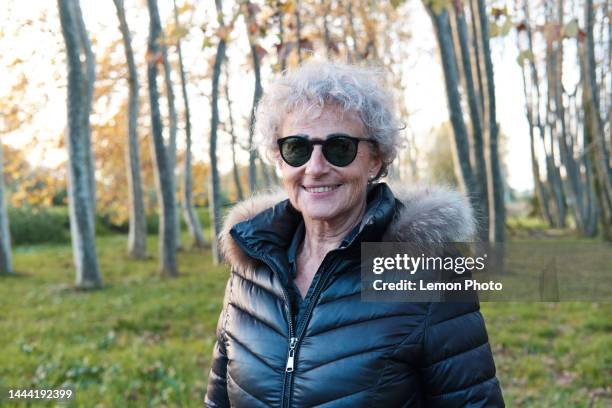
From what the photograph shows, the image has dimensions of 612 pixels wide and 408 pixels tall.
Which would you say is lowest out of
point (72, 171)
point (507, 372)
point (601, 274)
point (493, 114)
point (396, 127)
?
point (507, 372)

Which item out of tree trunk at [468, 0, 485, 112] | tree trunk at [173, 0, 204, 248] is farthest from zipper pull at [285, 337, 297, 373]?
tree trunk at [173, 0, 204, 248]

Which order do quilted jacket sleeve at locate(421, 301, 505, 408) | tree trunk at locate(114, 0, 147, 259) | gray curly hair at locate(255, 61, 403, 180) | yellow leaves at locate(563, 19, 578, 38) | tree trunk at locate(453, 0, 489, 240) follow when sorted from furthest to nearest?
tree trunk at locate(114, 0, 147, 259)
tree trunk at locate(453, 0, 489, 240)
yellow leaves at locate(563, 19, 578, 38)
gray curly hair at locate(255, 61, 403, 180)
quilted jacket sleeve at locate(421, 301, 505, 408)

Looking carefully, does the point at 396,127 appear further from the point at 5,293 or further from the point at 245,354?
the point at 5,293

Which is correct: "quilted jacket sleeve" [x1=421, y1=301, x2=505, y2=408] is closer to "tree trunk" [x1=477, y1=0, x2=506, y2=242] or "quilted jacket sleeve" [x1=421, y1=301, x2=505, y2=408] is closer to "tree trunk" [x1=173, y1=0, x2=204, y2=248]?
"tree trunk" [x1=477, y1=0, x2=506, y2=242]

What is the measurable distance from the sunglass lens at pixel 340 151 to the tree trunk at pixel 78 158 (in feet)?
29.2

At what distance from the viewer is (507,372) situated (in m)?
5.43

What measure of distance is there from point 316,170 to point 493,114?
334 inches

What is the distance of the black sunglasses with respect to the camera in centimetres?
203

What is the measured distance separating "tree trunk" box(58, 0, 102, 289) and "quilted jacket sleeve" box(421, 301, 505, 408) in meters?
9.45

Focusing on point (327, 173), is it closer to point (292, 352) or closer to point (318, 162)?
point (318, 162)

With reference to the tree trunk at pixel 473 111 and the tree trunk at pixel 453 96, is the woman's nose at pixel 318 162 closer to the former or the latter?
the tree trunk at pixel 453 96

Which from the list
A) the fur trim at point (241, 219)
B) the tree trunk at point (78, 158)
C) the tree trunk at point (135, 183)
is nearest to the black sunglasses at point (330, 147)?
the fur trim at point (241, 219)

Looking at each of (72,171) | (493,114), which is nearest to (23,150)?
(72,171)

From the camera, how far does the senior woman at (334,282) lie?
5.80 feet
